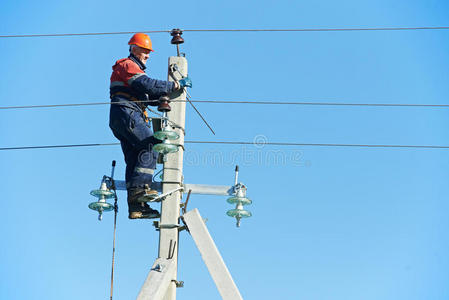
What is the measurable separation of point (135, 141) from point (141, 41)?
110 cm

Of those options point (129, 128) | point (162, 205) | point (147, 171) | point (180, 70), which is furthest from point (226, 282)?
point (180, 70)

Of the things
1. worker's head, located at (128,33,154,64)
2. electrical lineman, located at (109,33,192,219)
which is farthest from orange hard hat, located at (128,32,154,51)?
electrical lineman, located at (109,33,192,219)

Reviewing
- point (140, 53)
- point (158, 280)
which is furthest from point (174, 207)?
point (140, 53)

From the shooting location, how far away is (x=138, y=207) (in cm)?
600

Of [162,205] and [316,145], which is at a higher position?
[316,145]

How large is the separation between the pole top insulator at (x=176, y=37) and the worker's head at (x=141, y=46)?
285mm

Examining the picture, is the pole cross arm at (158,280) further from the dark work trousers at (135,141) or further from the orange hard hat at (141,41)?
the orange hard hat at (141,41)

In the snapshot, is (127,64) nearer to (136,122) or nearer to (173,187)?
(136,122)

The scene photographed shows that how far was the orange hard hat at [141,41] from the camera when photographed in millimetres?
6504

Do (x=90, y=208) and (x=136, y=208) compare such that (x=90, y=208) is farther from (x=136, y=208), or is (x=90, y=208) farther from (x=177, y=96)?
(x=177, y=96)

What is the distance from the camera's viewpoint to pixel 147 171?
604cm

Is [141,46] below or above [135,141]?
above

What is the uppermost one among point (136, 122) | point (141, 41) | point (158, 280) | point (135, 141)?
point (141, 41)

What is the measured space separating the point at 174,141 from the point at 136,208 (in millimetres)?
733
